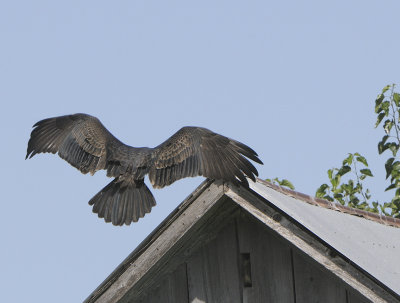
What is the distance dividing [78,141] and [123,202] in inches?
32.8

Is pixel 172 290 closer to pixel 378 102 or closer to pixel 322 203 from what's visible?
pixel 322 203

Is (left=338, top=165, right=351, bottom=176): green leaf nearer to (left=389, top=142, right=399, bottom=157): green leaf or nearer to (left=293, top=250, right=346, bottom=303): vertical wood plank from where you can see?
(left=389, top=142, right=399, bottom=157): green leaf

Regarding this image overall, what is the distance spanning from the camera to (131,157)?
26.7 ft

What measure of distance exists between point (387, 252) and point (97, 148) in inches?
105

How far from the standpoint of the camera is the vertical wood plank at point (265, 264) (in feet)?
21.5

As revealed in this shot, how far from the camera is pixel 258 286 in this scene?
6.61m

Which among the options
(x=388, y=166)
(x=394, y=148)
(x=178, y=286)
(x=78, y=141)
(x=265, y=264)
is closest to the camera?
(x=265, y=264)

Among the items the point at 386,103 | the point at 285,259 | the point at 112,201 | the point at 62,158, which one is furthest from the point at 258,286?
the point at 386,103

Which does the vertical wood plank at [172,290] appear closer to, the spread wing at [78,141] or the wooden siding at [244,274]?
the wooden siding at [244,274]

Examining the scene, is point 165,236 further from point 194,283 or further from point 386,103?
point 386,103

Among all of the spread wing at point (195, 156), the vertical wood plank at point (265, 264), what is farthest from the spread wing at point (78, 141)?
the vertical wood plank at point (265, 264)

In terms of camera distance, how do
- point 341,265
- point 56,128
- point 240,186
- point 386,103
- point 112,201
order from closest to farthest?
1. point 341,265
2. point 240,186
3. point 112,201
4. point 56,128
5. point 386,103

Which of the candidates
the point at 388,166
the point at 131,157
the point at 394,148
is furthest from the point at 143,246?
the point at 394,148

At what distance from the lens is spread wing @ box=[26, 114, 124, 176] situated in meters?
8.52
